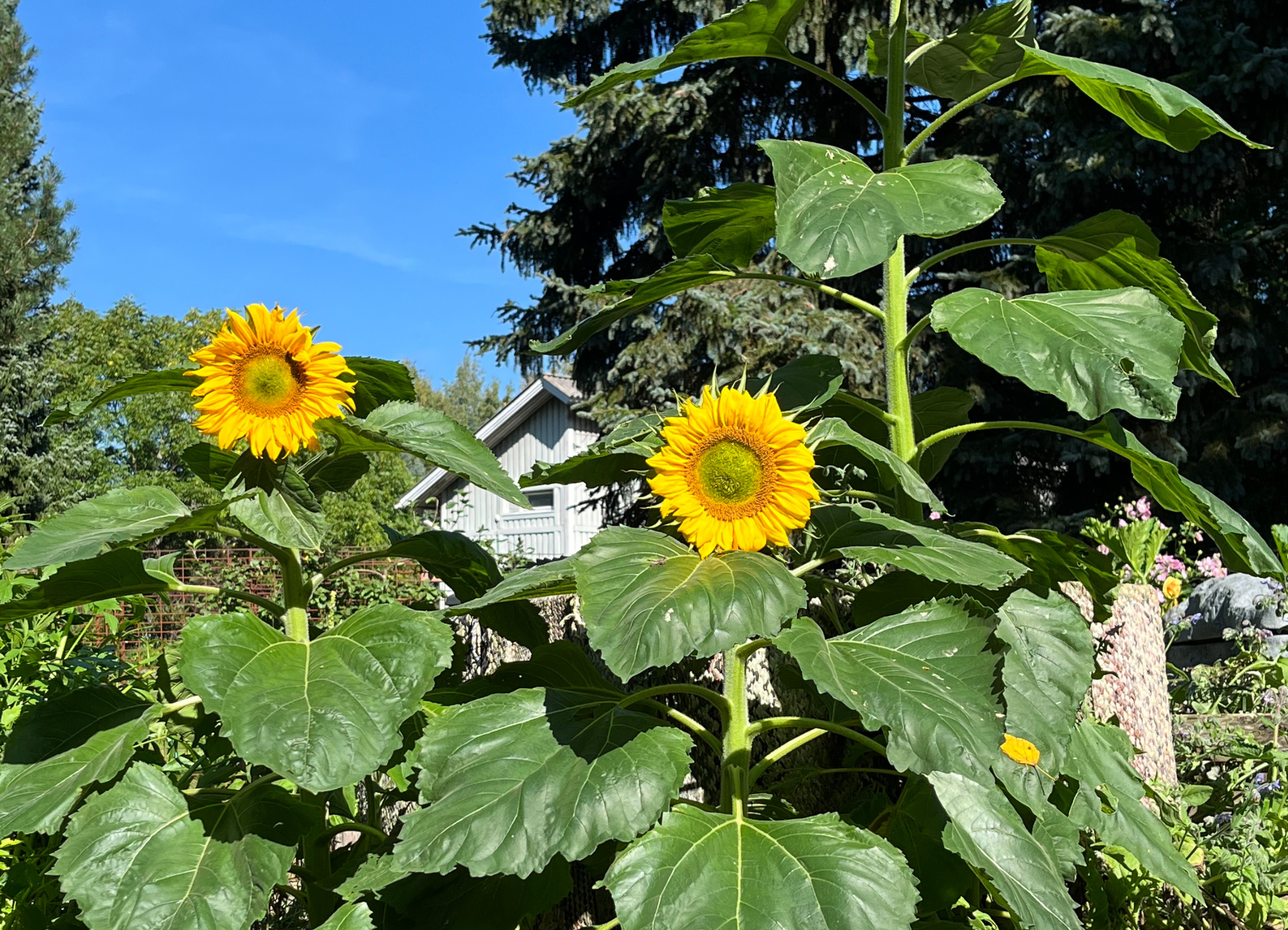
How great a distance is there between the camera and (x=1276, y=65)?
10.3 meters

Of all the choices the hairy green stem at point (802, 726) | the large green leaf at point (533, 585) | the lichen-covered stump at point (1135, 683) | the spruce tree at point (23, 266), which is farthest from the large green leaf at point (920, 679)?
the spruce tree at point (23, 266)

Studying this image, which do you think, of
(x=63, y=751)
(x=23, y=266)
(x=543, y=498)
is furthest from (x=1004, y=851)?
(x=23, y=266)

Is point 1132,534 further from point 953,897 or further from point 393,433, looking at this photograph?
point 393,433

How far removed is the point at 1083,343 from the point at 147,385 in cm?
134

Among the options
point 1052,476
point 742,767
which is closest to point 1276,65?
point 1052,476

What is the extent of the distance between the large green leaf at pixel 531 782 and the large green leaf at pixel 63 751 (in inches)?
17.9

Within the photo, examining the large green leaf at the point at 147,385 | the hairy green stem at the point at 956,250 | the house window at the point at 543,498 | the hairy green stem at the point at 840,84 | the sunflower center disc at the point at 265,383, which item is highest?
the house window at the point at 543,498

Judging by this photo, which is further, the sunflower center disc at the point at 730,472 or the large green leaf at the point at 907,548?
the sunflower center disc at the point at 730,472

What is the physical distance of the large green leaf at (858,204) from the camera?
1.30 metres

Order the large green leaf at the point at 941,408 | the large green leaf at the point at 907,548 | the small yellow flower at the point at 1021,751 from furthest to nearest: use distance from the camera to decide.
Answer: the large green leaf at the point at 941,408 < the small yellow flower at the point at 1021,751 < the large green leaf at the point at 907,548

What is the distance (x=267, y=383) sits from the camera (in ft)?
4.84

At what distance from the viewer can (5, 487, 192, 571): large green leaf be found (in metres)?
1.33

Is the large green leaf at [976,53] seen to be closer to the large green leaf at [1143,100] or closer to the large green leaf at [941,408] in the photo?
the large green leaf at [1143,100]

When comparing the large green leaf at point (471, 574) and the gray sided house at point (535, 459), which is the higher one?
the gray sided house at point (535, 459)
